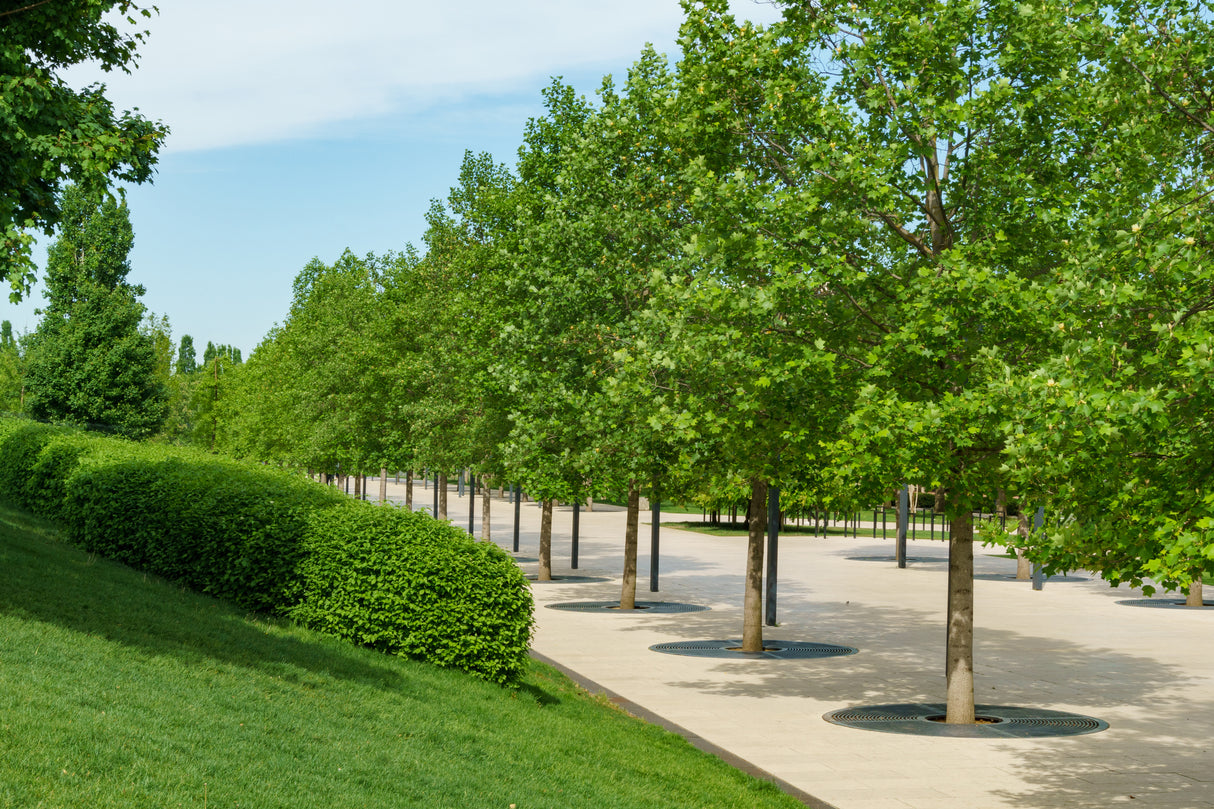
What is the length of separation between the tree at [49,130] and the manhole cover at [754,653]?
34.9ft

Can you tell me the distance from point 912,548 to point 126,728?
40.1 m

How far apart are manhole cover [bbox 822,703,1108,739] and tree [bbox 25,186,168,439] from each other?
3044 cm

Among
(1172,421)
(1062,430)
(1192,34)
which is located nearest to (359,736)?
(1062,430)

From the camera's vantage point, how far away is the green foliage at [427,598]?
36.1 ft

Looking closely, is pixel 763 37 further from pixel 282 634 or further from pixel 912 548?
pixel 912 548

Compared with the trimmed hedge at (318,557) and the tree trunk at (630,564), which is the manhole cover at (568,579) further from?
the trimmed hedge at (318,557)

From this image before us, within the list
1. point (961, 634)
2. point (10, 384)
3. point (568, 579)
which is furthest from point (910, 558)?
point (10, 384)

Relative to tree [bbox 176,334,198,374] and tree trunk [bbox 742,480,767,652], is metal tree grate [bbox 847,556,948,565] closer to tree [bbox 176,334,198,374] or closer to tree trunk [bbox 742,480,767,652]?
tree trunk [bbox 742,480,767,652]

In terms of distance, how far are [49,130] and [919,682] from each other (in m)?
11.8

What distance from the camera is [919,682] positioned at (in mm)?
15102

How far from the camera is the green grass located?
20.4 ft

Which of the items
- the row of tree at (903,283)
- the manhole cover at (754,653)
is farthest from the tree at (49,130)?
the manhole cover at (754,653)

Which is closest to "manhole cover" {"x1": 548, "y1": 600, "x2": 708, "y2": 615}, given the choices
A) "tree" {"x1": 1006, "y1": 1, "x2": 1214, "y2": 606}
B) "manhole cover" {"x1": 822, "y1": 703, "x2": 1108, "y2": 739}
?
"manhole cover" {"x1": 822, "y1": 703, "x2": 1108, "y2": 739}

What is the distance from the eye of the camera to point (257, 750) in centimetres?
699
